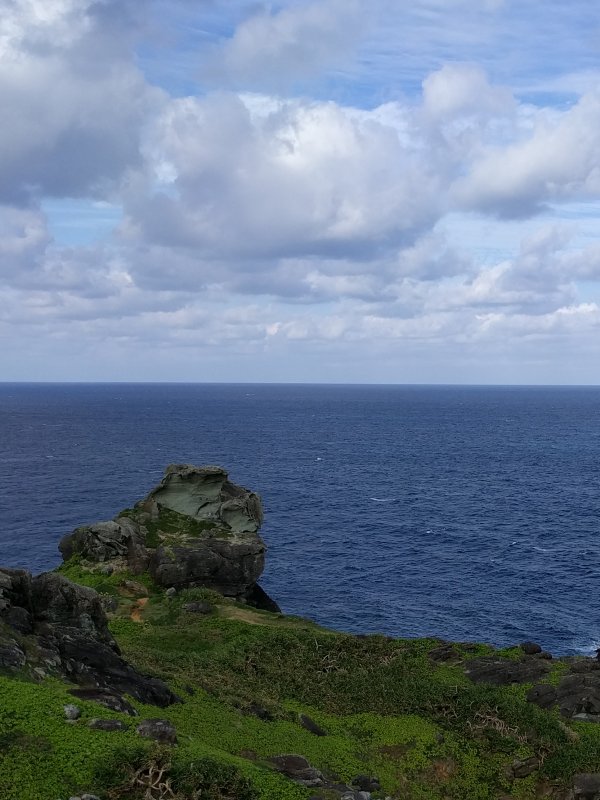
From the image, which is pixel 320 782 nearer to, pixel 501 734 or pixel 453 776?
pixel 453 776

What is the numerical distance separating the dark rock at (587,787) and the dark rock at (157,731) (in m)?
15.5

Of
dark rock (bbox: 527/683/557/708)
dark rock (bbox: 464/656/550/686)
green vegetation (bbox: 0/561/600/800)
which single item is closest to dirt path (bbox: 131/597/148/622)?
green vegetation (bbox: 0/561/600/800)

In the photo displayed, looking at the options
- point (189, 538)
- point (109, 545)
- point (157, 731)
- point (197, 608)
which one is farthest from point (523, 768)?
point (109, 545)

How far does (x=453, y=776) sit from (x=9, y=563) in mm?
70666

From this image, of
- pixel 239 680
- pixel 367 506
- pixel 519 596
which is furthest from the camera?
pixel 367 506

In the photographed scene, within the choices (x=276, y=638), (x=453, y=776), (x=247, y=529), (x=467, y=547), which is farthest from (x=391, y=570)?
(x=453, y=776)

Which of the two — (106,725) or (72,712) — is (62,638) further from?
(106,725)

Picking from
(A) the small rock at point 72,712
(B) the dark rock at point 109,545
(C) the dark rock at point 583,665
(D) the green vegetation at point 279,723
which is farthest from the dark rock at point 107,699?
(B) the dark rock at point 109,545

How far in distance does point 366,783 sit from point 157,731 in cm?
857

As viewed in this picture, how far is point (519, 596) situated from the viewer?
3061 inches

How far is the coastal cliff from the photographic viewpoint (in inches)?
823

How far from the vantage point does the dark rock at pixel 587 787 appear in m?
26.1

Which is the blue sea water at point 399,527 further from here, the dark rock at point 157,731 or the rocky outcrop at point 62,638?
the dark rock at point 157,731

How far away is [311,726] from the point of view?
3098 centimetres
